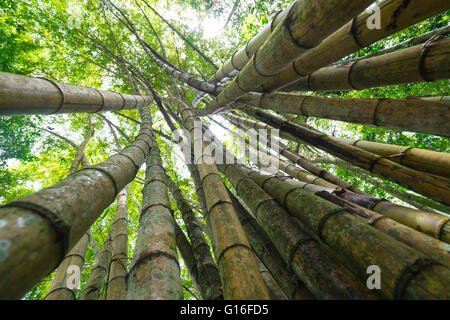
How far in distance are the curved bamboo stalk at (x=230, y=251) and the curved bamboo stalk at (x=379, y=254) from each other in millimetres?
542

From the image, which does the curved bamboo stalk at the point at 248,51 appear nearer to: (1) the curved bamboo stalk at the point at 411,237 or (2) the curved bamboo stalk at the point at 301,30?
(2) the curved bamboo stalk at the point at 301,30

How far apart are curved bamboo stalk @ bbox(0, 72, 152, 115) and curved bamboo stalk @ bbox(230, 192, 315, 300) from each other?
1.95m

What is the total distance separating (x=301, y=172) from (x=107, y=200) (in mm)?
2859

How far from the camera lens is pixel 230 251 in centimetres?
119

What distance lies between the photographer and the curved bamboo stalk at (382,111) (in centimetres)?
132

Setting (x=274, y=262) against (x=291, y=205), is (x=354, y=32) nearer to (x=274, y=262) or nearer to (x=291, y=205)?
(x=291, y=205)

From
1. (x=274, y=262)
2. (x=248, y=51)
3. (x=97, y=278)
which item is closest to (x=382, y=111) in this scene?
(x=274, y=262)

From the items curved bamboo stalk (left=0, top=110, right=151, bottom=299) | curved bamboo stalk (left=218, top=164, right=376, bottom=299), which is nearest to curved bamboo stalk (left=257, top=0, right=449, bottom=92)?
curved bamboo stalk (left=218, top=164, right=376, bottom=299)

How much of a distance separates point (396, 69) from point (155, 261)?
2054 mm

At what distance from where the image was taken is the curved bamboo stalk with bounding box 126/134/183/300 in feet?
3.11

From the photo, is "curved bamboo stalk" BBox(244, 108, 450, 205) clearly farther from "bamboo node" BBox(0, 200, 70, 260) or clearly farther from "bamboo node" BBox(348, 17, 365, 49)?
"bamboo node" BBox(0, 200, 70, 260)

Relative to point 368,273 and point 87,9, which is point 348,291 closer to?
point 368,273
